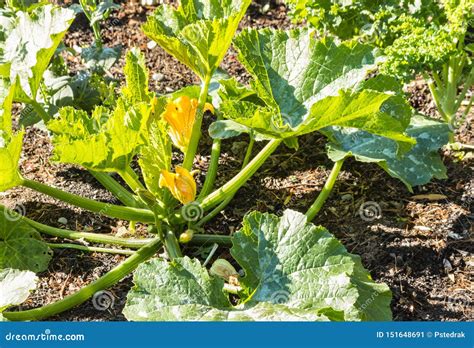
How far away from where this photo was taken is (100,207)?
134 inches

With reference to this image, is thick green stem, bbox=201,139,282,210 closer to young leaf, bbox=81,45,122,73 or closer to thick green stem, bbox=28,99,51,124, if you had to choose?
thick green stem, bbox=28,99,51,124

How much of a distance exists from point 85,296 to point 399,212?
143 centimetres

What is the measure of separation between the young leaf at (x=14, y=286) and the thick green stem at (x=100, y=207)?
0.43m

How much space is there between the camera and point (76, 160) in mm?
3012

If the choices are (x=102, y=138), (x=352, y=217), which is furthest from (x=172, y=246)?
(x=352, y=217)

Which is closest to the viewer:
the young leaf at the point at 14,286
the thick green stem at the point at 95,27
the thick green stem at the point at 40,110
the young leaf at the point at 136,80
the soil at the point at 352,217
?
the young leaf at the point at 14,286

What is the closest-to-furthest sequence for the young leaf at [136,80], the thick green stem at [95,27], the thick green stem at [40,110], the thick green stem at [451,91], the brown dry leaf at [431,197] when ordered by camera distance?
1. the young leaf at [136,80]
2. the thick green stem at [40,110]
3. the brown dry leaf at [431,197]
4. the thick green stem at [451,91]
5. the thick green stem at [95,27]

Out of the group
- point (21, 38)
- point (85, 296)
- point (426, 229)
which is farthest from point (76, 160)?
point (426, 229)

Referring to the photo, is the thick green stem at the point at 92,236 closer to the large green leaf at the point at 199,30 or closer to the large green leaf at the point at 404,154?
the large green leaf at the point at 199,30

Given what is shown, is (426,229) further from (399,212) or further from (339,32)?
(339,32)

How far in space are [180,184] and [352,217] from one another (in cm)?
86

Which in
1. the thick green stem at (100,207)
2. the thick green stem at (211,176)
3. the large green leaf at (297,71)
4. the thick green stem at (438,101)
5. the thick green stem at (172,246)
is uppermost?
the large green leaf at (297,71)

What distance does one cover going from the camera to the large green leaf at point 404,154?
11.6 ft

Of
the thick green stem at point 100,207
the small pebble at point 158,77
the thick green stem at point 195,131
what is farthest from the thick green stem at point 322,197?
the small pebble at point 158,77
